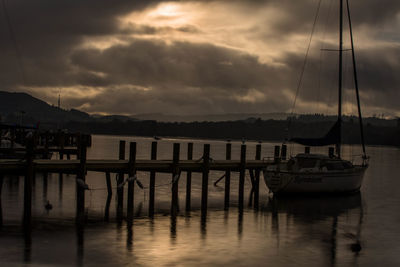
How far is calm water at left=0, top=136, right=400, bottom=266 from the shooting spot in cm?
1881

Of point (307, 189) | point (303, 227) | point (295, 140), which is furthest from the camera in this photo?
point (295, 140)

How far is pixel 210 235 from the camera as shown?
23.0 meters

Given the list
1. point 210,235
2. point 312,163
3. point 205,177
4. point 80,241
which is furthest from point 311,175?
point 80,241

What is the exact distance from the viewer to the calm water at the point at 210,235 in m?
18.8

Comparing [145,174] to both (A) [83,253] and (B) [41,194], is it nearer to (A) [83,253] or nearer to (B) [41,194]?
(B) [41,194]

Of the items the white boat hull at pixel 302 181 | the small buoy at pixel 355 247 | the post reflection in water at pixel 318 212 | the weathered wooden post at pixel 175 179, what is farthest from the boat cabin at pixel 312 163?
the small buoy at pixel 355 247

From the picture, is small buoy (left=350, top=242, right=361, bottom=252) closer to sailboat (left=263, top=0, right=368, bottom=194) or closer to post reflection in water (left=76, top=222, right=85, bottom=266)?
post reflection in water (left=76, top=222, right=85, bottom=266)

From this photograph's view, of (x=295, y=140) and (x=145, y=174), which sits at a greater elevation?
(x=295, y=140)

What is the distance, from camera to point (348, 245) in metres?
22.3

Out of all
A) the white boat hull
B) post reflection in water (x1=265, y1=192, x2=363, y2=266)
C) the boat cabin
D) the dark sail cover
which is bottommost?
→ post reflection in water (x1=265, y1=192, x2=363, y2=266)

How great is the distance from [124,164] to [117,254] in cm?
836

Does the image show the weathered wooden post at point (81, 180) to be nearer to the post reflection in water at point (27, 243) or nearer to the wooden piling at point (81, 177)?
the wooden piling at point (81, 177)

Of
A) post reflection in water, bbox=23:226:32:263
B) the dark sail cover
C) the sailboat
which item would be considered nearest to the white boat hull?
the sailboat

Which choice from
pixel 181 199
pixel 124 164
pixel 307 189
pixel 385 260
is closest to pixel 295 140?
pixel 307 189
